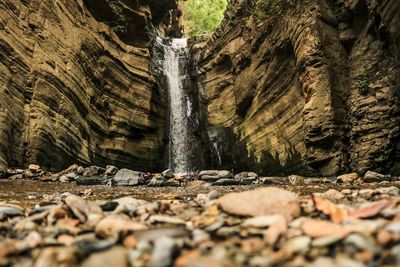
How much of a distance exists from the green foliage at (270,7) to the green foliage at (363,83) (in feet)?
15.7

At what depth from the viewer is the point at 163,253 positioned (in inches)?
87.4

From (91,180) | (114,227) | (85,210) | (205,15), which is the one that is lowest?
(114,227)

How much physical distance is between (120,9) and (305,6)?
33.7ft

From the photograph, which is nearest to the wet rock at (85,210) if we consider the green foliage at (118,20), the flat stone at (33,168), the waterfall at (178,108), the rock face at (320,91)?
the flat stone at (33,168)

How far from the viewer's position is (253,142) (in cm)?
1697

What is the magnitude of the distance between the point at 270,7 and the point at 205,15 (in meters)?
19.2

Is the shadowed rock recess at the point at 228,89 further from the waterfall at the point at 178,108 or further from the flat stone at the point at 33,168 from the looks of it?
the waterfall at the point at 178,108

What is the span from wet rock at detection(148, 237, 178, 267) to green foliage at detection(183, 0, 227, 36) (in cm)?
3262

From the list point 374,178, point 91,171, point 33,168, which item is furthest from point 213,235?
point 91,171

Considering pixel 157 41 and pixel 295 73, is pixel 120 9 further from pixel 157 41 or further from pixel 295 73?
pixel 295 73

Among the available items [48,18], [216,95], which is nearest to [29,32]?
Answer: [48,18]

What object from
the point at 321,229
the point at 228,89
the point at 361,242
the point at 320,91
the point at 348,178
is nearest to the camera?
the point at 361,242

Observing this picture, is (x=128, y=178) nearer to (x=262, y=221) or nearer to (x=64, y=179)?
(x=64, y=179)

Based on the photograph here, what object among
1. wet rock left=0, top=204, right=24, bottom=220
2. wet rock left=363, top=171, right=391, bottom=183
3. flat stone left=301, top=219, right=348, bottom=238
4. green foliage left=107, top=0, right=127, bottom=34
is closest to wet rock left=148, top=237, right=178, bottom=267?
flat stone left=301, top=219, right=348, bottom=238
